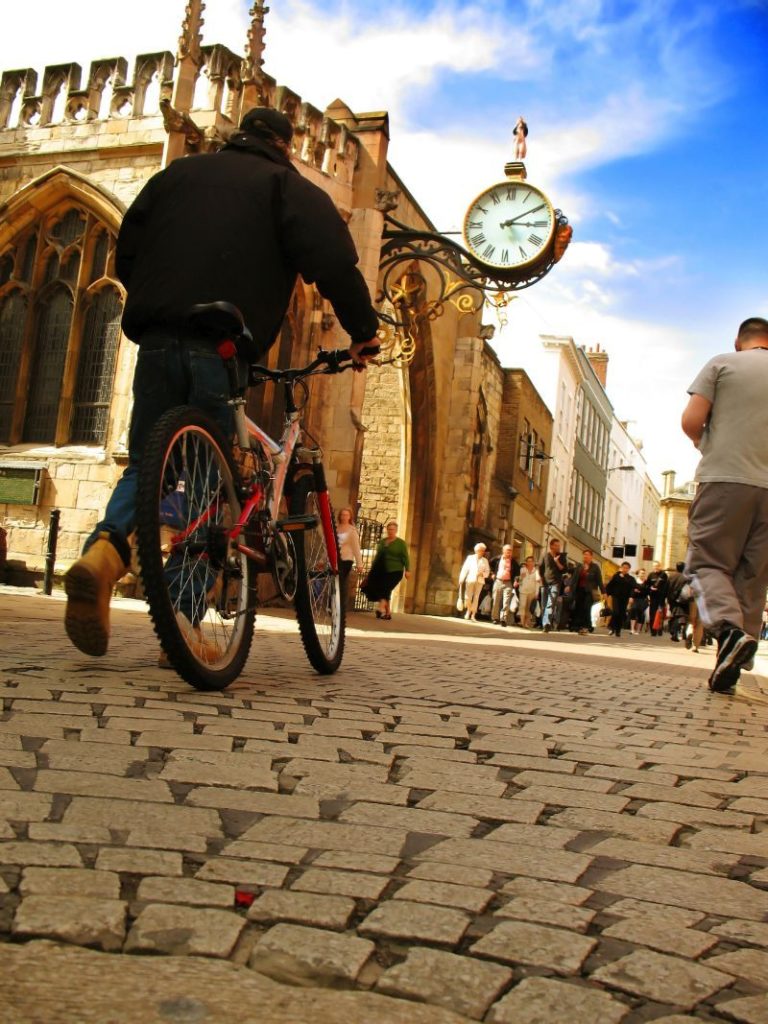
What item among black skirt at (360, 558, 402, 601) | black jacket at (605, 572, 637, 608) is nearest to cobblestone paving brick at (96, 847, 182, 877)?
black skirt at (360, 558, 402, 601)

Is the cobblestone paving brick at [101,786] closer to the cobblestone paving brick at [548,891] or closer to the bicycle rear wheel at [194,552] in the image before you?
the cobblestone paving brick at [548,891]

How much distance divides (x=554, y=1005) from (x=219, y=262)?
134 inches

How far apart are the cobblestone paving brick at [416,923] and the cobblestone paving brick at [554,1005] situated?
0.58ft

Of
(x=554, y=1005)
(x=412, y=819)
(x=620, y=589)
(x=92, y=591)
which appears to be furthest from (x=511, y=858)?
(x=620, y=589)

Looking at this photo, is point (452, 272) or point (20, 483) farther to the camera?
point (452, 272)

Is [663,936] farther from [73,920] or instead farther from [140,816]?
[140,816]

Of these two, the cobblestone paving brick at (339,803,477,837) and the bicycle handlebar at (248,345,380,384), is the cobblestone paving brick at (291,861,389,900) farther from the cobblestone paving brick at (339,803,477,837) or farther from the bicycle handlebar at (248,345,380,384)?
the bicycle handlebar at (248,345,380,384)

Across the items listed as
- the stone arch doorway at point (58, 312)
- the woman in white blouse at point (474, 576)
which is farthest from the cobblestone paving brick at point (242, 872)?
the woman in white blouse at point (474, 576)

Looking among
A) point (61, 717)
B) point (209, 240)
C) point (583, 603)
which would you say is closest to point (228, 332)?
point (209, 240)

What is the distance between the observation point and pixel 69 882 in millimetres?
1739

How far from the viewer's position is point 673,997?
4.91 ft

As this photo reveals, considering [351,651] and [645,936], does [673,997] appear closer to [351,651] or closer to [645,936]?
[645,936]

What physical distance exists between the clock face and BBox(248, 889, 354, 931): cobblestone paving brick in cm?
1476

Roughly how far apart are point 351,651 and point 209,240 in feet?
12.5
